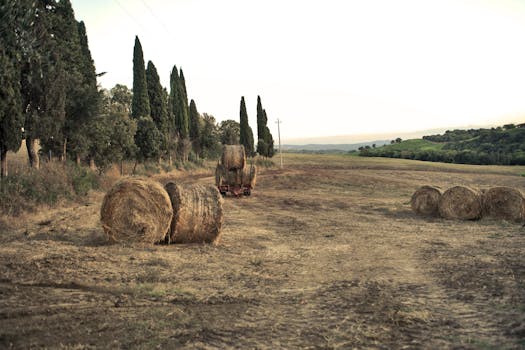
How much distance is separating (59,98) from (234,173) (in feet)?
33.2

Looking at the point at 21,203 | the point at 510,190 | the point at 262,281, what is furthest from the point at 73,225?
the point at 510,190

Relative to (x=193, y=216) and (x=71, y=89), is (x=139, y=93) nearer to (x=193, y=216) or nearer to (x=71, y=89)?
(x=71, y=89)

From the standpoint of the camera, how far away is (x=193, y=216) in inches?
420

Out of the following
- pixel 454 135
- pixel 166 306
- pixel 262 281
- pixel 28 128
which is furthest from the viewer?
pixel 454 135

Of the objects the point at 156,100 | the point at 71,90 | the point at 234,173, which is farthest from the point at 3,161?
the point at 156,100

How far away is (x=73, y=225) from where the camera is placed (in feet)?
41.0

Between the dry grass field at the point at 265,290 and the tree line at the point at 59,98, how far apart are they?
14.1ft

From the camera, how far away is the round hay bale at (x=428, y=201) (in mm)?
17531

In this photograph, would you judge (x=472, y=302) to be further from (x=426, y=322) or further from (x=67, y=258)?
(x=67, y=258)

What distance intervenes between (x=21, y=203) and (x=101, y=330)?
10222mm

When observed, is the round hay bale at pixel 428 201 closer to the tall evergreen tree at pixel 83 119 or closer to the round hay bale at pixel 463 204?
the round hay bale at pixel 463 204

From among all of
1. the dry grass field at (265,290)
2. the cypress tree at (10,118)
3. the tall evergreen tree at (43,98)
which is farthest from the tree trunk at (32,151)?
the dry grass field at (265,290)

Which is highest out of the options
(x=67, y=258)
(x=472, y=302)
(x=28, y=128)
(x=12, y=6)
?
(x=12, y=6)

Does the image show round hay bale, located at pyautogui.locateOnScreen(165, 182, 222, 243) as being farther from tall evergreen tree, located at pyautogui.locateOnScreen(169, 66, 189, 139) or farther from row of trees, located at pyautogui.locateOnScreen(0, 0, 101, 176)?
tall evergreen tree, located at pyautogui.locateOnScreen(169, 66, 189, 139)
